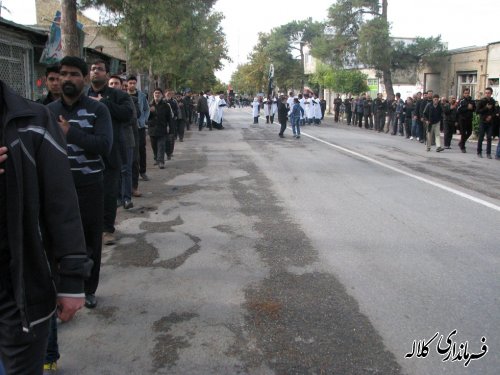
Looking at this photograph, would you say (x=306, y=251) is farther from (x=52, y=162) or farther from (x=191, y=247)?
(x=52, y=162)

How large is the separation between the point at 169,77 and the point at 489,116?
27829 mm

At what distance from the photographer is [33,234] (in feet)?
7.03

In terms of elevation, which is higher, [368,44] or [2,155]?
[368,44]

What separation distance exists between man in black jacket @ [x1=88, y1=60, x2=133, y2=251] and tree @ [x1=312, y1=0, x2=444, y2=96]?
98.4 ft

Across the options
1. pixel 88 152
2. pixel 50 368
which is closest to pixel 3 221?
pixel 50 368

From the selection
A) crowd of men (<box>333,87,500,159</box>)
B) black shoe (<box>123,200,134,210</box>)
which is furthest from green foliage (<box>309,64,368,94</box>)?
black shoe (<box>123,200,134,210</box>)

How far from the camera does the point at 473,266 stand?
17.4ft

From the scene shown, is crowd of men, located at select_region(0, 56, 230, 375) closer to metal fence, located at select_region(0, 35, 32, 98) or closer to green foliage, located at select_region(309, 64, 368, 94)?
metal fence, located at select_region(0, 35, 32, 98)

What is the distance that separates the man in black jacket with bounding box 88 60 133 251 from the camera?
205 inches

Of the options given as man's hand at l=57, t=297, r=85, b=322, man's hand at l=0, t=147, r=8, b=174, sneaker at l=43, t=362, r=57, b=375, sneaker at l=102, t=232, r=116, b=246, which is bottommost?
sneaker at l=43, t=362, r=57, b=375

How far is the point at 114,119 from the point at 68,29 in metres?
6.16

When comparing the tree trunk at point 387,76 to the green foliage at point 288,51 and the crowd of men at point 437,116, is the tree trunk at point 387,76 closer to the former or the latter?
the crowd of men at point 437,116

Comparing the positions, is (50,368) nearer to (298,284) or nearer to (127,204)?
(298,284)

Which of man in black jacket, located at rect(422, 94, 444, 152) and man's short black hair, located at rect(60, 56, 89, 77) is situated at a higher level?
man's short black hair, located at rect(60, 56, 89, 77)
